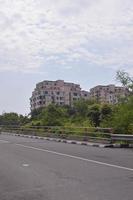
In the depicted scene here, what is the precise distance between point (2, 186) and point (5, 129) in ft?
166

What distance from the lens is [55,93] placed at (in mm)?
163125

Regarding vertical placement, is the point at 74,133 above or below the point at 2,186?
above

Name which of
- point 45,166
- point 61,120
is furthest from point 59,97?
point 45,166

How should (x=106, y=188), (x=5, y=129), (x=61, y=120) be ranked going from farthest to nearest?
(x=5, y=129)
(x=61, y=120)
(x=106, y=188)

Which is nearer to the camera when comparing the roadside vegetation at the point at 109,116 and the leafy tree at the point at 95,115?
the roadside vegetation at the point at 109,116

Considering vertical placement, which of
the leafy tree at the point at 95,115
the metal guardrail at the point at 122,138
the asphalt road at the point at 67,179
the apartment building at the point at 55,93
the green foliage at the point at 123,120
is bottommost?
the asphalt road at the point at 67,179

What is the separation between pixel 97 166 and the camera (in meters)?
15.5

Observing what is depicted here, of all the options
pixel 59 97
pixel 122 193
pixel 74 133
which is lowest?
pixel 122 193

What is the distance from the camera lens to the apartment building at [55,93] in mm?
156500

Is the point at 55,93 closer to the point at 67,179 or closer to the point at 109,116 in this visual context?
the point at 109,116

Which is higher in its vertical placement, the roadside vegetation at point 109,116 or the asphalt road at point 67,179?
the roadside vegetation at point 109,116

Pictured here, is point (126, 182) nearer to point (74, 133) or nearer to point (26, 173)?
point (26, 173)

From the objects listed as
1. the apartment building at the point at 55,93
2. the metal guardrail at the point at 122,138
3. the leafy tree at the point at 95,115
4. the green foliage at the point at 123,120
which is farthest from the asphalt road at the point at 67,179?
the apartment building at the point at 55,93

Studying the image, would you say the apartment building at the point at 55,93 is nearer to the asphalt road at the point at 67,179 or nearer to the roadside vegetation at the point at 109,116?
the roadside vegetation at the point at 109,116
